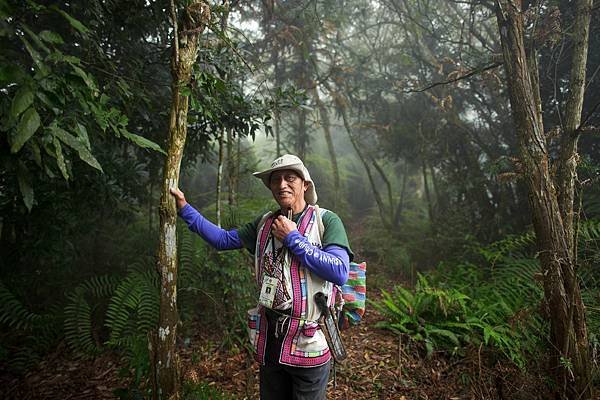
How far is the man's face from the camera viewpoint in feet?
7.38

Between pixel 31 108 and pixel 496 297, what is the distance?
18.9 ft

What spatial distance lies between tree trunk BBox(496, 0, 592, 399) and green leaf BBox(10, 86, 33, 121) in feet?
12.7

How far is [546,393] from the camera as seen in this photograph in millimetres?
3285

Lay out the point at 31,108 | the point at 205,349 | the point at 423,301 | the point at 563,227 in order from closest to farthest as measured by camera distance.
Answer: the point at 31,108 < the point at 563,227 < the point at 205,349 < the point at 423,301

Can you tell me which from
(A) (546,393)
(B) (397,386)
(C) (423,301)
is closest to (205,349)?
(B) (397,386)

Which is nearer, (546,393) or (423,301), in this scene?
(546,393)

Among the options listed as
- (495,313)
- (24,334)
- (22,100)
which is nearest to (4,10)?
(22,100)

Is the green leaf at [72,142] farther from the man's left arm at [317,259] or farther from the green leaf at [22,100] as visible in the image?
the man's left arm at [317,259]

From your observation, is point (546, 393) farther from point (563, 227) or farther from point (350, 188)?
point (350, 188)

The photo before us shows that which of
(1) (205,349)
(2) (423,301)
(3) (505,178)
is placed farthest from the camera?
(2) (423,301)

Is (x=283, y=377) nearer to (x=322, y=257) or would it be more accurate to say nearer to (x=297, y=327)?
(x=297, y=327)

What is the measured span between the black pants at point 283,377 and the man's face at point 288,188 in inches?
29.7

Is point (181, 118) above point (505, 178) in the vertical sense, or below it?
above

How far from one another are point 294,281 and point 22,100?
62.4 inches
